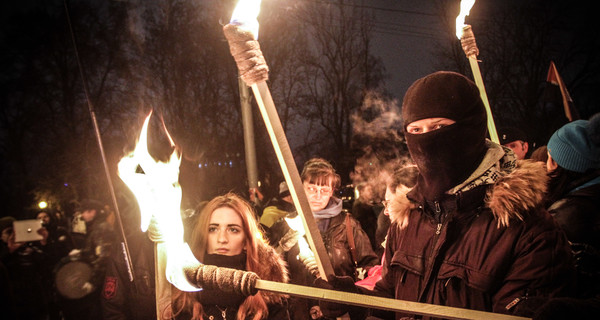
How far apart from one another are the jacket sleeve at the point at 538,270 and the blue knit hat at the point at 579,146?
144 centimetres

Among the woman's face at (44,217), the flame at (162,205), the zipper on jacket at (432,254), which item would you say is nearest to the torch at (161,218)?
the flame at (162,205)

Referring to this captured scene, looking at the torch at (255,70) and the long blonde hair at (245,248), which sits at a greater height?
the torch at (255,70)

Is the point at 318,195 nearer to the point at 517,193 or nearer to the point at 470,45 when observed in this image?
the point at 470,45

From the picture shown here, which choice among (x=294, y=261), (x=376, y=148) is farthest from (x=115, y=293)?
(x=376, y=148)

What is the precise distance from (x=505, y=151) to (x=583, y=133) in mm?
1238

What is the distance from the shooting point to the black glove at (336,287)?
6.61 ft

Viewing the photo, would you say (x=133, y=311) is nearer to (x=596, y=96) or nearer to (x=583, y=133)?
(x=583, y=133)

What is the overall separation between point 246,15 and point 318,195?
2.50m

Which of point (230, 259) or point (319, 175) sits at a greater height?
point (319, 175)

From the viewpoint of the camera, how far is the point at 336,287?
2.01 m

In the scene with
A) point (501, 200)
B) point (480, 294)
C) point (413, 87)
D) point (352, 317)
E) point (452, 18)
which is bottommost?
point (352, 317)

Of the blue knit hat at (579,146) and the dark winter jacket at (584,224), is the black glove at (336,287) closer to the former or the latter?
the dark winter jacket at (584,224)

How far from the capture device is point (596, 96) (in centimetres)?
1694

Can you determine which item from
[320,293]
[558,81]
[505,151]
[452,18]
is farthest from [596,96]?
[320,293]
